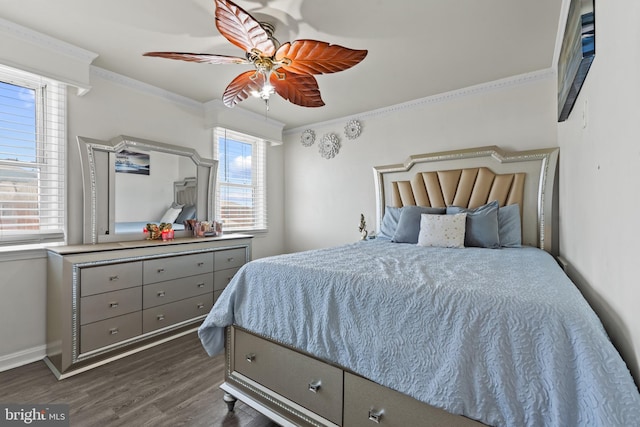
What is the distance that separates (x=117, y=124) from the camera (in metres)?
2.99

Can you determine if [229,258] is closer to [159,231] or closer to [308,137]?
[159,231]

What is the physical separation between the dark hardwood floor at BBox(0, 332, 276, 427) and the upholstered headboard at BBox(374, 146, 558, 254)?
2568 millimetres

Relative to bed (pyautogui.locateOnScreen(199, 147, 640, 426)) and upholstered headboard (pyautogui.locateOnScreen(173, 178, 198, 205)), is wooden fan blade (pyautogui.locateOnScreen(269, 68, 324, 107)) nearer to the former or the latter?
bed (pyautogui.locateOnScreen(199, 147, 640, 426))

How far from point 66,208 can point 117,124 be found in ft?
3.03

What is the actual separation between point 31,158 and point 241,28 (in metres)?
2.17

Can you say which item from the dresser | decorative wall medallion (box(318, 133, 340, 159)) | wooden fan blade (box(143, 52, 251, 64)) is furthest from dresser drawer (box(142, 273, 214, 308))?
decorative wall medallion (box(318, 133, 340, 159))

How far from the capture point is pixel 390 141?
387 cm

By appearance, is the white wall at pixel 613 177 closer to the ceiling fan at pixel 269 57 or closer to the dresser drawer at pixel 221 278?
the ceiling fan at pixel 269 57

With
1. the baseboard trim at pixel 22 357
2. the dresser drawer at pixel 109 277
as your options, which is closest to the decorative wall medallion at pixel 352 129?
the dresser drawer at pixel 109 277

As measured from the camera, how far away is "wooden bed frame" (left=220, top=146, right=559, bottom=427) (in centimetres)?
133

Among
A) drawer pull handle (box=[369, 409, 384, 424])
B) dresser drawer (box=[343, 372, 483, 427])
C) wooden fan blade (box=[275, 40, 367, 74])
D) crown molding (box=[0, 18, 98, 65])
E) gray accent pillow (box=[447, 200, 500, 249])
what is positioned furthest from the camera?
gray accent pillow (box=[447, 200, 500, 249])

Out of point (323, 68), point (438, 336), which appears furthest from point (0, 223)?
point (438, 336)

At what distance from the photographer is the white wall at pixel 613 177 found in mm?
878

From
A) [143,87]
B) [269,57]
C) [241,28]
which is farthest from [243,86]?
[143,87]
